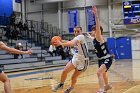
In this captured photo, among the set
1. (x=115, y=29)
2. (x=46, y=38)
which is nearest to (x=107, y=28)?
(x=115, y=29)

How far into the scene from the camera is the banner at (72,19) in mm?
30812

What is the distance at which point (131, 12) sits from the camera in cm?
2781

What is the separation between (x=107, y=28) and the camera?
1188 inches

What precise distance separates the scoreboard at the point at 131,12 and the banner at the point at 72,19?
519cm

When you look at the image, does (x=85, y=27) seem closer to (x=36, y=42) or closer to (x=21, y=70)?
(x=36, y=42)

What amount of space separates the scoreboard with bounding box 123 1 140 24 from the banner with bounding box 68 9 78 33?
5.19m

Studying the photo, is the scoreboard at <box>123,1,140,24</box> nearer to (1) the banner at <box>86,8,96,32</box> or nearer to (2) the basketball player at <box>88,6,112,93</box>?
(1) the banner at <box>86,8,96,32</box>

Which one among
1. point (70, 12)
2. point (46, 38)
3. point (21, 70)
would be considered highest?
point (70, 12)

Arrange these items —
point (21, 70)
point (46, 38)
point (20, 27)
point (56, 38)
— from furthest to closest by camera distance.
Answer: point (46, 38), point (20, 27), point (21, 70), point (56, 38)

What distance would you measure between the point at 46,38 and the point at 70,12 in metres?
5.44

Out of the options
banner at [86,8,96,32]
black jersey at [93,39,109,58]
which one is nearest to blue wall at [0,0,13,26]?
banner at [86,8,96,32]

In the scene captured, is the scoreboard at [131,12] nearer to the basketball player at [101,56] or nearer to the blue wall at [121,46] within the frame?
the blue wall at [121,46]

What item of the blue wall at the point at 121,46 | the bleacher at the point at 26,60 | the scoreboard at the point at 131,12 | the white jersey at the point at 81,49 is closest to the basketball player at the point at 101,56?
the white jersey at the point at 81,49

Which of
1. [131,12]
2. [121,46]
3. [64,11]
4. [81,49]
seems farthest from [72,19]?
[81,49]
